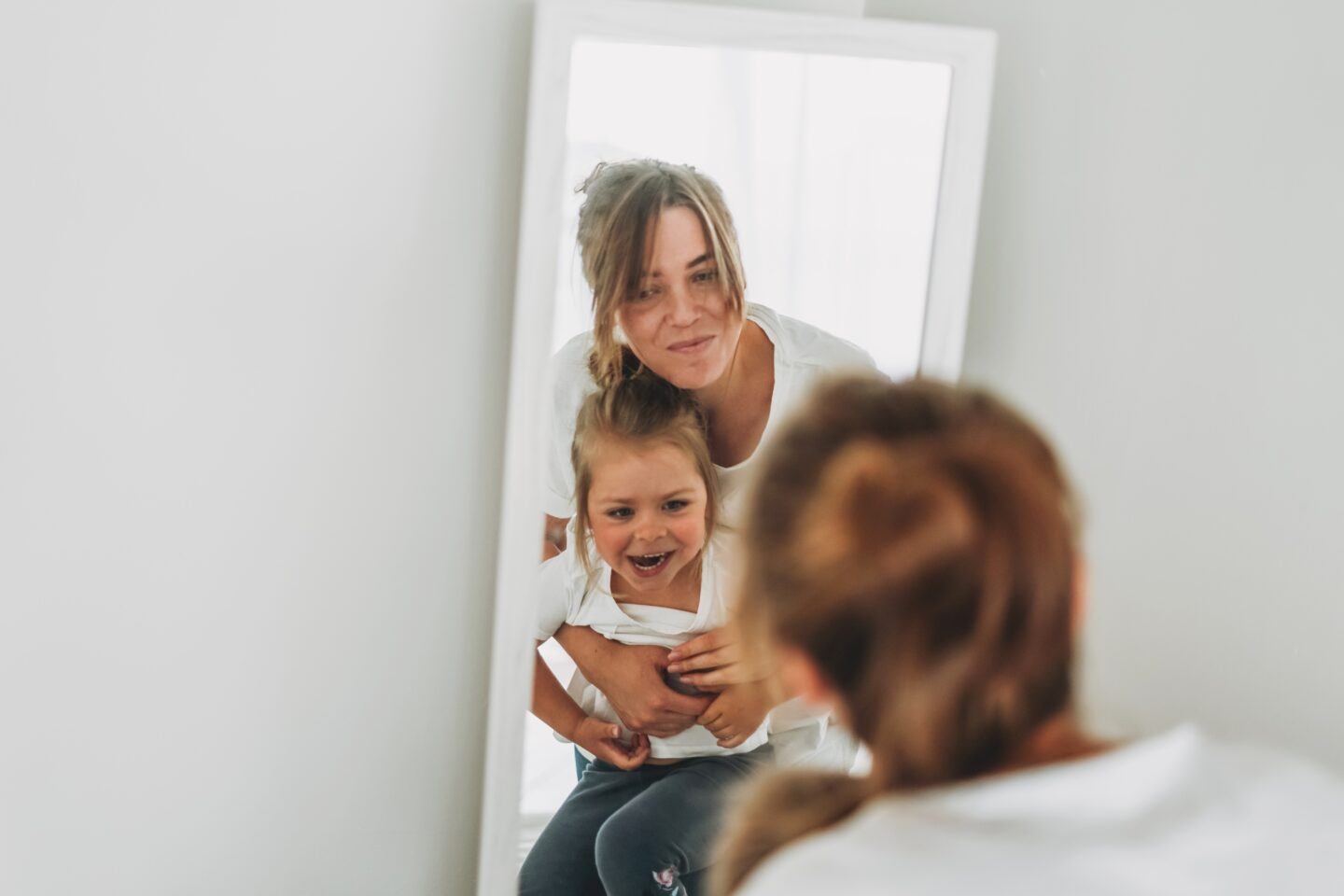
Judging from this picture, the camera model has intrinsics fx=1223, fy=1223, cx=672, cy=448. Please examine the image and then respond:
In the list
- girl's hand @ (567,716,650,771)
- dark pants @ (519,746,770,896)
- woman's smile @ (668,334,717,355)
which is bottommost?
dark pants @ (519,746,770,896)

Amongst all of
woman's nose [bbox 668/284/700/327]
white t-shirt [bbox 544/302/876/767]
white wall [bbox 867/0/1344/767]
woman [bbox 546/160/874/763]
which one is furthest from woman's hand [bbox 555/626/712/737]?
white wall [bbox 867/0/1344/767]

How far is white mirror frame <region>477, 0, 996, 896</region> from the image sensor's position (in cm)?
138

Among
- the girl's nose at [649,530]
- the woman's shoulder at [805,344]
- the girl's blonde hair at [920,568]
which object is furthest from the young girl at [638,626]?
the girl's blonde hair at [920,568]

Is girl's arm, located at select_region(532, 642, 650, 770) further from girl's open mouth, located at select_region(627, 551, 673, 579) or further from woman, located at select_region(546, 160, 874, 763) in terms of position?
girl's open mouth, located at select_region(627, 551, 673, 579)

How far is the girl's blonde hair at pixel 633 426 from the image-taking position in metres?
1.44

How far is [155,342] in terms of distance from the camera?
136 cm

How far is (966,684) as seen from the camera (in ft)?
2.48

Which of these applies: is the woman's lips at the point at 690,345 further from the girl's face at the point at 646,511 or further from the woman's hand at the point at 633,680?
the woman's hand at the point at 633,680

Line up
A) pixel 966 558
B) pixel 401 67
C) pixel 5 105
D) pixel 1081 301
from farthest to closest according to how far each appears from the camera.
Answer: pixel 1081 301 < pixel 401 67 < pixel 5 105 < pixel 966 558

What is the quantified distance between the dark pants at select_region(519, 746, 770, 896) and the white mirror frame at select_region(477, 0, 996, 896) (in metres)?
0.05

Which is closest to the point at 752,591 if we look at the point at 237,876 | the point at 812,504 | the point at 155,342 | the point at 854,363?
the point at 812,504

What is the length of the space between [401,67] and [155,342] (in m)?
0.42

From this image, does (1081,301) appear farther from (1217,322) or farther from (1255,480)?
(1255,480)

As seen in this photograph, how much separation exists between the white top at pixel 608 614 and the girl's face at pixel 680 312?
0.71 ft
